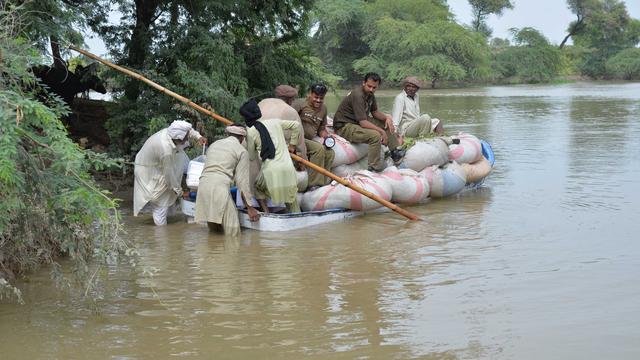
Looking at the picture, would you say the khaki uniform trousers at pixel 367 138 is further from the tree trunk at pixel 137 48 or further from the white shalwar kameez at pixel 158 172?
the tree trunk at pixel 137 48

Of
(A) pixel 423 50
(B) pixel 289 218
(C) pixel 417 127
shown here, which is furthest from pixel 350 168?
(A) pixel 423 50

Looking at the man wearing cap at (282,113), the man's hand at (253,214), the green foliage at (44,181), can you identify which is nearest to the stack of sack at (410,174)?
the man wearing cap at (282,113)

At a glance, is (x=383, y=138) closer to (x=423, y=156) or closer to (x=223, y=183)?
(x=423, y=156)

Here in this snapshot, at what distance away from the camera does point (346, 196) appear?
32.7ft

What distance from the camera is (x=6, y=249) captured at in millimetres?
6820

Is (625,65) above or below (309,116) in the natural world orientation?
above

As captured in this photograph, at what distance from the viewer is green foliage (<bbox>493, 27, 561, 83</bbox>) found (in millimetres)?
65312

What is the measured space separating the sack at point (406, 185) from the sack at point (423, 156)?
27 cm

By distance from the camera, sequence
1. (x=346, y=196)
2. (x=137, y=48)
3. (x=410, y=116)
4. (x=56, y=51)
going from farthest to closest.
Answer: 1. (x=137, y=48)
2. (x=410, y=116)
3. (x=56, y=51)
4. (x=346, y=196)

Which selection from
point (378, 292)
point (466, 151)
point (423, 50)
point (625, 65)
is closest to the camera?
point (378, 292)

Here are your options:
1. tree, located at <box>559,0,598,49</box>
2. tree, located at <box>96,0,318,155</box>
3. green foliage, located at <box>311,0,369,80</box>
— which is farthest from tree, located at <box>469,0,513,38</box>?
tree, located at <box>96,0,318,155</box>

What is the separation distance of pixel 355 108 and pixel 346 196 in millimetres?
1432

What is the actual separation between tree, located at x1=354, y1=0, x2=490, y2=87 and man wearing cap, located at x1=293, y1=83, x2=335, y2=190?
4295 centimetres

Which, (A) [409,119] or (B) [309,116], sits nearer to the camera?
(B) [309,116]
